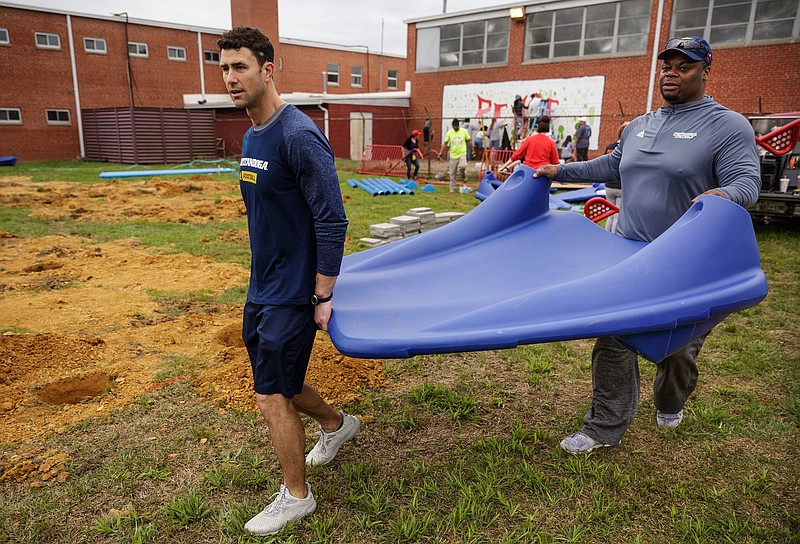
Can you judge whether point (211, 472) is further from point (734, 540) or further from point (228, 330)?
point (734, 540)

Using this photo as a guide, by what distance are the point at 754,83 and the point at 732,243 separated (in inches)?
846

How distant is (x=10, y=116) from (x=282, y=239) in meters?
32.0

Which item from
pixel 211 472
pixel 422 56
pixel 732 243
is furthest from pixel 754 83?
pixel 211 472

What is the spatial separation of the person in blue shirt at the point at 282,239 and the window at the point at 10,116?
31.5m

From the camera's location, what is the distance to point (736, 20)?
19656 mm

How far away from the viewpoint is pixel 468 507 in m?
2.84

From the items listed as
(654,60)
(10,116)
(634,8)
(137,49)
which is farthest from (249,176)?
(137,49)

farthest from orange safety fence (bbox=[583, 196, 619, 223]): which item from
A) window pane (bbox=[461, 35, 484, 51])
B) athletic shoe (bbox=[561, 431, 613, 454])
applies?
window pane (bbox=[461, 35, 484, 51])

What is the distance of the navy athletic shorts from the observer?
2473 millimetres

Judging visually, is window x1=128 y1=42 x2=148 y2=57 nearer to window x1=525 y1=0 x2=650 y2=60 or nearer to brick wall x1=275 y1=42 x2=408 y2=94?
brick wall x1=275 y1=42 x2=408 y2=94

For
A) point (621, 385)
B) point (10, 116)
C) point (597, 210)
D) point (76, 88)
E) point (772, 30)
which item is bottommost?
point (621, 385)

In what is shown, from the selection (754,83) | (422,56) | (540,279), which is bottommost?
(540,279)

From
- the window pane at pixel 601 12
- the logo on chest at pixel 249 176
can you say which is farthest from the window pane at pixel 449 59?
the logo on chest at pixel 249 176

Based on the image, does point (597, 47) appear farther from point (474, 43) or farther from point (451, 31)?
point (451, 31)
